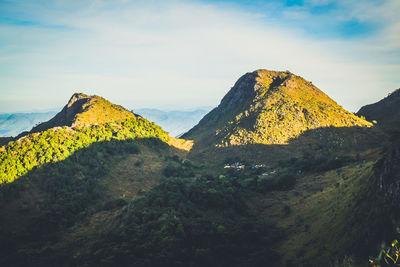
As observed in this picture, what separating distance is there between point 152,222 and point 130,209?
27.2ft

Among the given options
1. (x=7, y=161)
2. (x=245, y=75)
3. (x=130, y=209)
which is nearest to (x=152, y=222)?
(x=130, y=209)

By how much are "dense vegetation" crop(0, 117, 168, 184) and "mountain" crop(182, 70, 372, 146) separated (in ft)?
113

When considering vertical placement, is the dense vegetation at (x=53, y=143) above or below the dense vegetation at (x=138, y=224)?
above

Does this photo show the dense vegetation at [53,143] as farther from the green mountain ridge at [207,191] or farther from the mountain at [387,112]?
the mountain at [387,112]

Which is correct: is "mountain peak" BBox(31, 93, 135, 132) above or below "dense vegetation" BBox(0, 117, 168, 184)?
above

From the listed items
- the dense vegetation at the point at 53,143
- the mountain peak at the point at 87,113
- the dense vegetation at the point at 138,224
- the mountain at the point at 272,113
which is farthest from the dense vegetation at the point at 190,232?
the mountain peak at the point at 87,113

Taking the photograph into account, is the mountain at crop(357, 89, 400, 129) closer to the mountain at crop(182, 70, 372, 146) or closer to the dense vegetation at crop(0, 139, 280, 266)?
the mountain at crop(182, 70, 372, 146)

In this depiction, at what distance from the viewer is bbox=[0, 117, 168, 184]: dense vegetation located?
250 feet

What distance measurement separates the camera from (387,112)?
133750mm

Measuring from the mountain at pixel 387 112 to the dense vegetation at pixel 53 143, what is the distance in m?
105

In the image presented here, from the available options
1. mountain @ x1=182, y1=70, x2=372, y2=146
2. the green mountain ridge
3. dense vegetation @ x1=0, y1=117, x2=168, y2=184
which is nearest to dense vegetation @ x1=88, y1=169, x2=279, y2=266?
the green mountain ridge

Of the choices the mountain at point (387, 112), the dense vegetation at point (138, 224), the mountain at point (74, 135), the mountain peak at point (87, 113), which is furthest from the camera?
the mountain at point (387, 112)

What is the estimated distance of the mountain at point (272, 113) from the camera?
110481mm

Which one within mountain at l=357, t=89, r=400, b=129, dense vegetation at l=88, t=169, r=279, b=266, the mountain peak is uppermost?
the mountain peak
